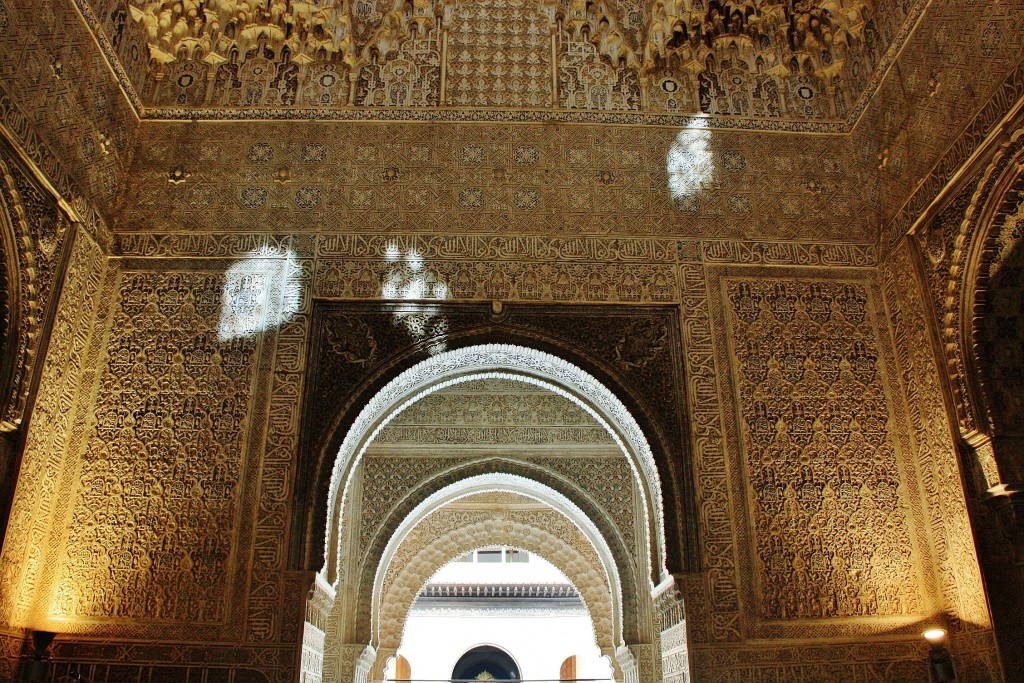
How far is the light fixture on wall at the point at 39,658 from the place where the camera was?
11.7 ft

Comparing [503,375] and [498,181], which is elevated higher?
[498,181]

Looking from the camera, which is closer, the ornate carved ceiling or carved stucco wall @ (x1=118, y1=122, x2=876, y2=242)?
carved stucco wall @ (x1=118, y1=122, x2=876, y2=242)

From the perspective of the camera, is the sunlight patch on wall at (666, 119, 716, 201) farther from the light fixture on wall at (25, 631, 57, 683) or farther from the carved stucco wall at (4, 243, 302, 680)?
the light fixture on wall at (25, 631, 57, 683)

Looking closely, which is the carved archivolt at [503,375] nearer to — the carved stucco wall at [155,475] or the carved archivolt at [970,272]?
the carved stucco wall at [155,475]

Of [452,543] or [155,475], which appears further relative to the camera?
[452,543]

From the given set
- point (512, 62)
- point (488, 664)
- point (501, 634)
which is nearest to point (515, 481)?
point (512, 62)

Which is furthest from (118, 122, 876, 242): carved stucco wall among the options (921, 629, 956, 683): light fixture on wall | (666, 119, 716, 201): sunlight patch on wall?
(921, 629, 956, 683): light fixture on wall

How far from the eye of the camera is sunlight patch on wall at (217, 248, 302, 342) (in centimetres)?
450

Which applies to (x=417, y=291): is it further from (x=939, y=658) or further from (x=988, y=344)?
(x=939, y=658)

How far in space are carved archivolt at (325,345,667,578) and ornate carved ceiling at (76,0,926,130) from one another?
5.07ft

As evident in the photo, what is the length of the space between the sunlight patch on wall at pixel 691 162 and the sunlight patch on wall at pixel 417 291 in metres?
1.54

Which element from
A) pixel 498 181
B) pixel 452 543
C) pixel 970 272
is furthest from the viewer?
pixel 452 543

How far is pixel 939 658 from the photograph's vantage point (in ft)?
12.1

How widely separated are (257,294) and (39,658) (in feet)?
6.64
